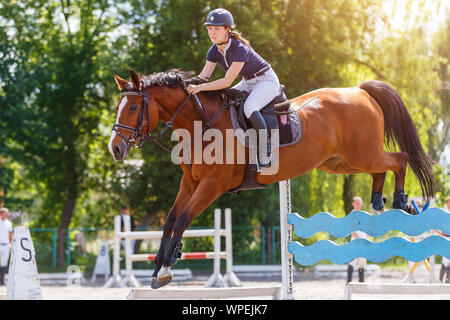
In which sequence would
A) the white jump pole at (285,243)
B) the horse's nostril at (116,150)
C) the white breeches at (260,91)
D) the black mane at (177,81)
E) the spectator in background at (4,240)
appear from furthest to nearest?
the spectator in background at (4,240)
the white jump pole at (285,243)
the white breeches at (260,91)
the black mane at (177,81)
the horse's nostril at (116,150)

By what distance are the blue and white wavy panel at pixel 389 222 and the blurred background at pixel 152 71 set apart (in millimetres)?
8660

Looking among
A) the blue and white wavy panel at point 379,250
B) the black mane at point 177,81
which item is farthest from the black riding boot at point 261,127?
the blue and white wavy panel at point 379,250

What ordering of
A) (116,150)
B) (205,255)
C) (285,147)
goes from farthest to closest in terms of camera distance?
(205,255) < (285,147) < (116,150)

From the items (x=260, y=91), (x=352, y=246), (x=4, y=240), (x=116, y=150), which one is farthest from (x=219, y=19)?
(x=4, y=240)

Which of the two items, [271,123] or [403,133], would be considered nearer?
[271,123]

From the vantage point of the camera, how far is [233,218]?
18031 mm

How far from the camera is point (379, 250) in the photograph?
5.14 meters

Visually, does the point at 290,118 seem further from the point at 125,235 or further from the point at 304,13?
the point at 304,13

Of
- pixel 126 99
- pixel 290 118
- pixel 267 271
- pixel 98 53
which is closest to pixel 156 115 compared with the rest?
pixel 126 99

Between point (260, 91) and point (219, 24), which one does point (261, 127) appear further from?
point (219, 24)

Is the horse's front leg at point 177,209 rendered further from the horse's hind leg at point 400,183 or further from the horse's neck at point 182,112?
the horse's hind leg at point 400,183

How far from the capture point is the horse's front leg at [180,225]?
481 centimetres

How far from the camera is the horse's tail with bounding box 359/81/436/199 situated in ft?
18.9

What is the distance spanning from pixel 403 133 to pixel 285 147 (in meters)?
1.41
